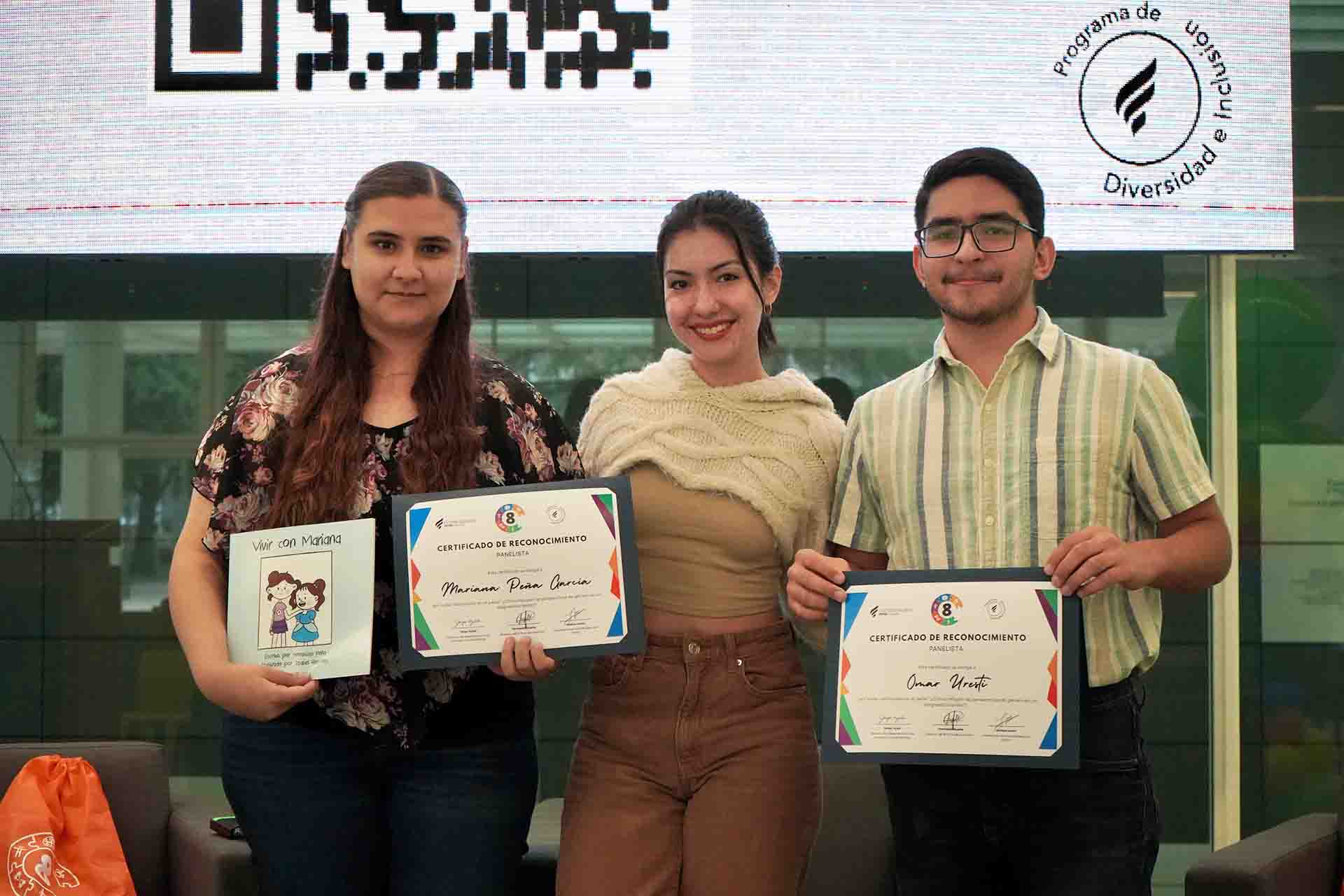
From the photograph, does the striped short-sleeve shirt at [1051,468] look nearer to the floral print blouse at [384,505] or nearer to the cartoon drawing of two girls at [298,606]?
the floral print blouse at [384,505]

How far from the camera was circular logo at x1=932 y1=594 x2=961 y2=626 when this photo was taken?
1.89 m

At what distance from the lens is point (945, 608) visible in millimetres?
1892

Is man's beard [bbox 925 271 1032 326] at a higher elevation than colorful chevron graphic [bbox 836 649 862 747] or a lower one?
higher

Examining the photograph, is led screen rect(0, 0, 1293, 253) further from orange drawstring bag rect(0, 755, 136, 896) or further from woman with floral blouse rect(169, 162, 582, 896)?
woman with floral blouse rect(169, 162, 582, 896)

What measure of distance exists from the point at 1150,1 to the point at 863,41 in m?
0.89

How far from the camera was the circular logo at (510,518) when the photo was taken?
6.72 feet

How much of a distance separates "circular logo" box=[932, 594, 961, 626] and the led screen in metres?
2.25

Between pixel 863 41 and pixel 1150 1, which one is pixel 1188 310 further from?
pixel 863 41

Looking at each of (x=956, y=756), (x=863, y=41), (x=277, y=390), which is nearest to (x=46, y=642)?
(x=277, y=390)

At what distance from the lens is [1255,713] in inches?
173

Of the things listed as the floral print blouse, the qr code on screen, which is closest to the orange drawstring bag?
the floral print blouse

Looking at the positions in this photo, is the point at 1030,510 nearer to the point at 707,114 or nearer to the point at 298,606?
the point at 298,606

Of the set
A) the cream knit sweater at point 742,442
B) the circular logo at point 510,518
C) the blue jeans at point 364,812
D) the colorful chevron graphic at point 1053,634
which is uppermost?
the cream knit sweater at point 742,442

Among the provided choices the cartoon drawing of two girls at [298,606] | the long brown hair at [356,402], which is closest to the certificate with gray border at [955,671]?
the long brown hair at [356,402]
